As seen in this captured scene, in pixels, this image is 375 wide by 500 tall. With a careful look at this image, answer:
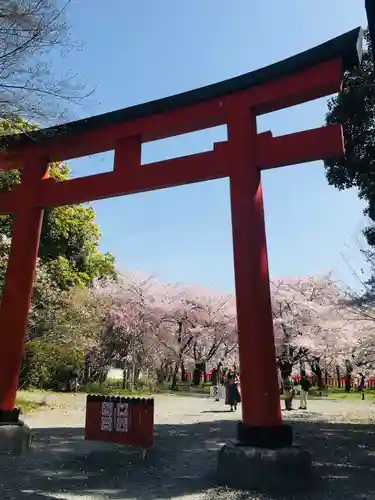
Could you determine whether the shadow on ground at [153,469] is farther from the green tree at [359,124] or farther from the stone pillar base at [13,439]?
the green tree at [359,124]

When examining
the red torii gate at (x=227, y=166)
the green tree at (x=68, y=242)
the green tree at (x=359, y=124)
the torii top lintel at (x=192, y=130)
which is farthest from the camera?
the green tree at (x=68, y=242)

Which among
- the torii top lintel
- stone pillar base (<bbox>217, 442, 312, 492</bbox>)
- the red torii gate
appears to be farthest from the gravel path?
the torii top lintel

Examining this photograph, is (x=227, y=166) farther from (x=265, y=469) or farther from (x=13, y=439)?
(x=13, y=439)

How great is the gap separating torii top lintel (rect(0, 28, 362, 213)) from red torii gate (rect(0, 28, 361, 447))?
0.05ft

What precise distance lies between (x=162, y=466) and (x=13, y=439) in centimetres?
269

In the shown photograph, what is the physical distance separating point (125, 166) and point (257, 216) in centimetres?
274

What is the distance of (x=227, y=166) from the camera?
6684 millimetres

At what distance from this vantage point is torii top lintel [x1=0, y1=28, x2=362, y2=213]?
6145 mm

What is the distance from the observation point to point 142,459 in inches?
286

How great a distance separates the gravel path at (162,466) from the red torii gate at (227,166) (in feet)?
3.21

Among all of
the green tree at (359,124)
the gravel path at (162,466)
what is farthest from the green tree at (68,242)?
the green tree at (359,124)

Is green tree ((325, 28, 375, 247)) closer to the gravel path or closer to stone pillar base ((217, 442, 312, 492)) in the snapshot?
the gravel path

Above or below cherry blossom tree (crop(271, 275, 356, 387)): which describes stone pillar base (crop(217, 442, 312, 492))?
below

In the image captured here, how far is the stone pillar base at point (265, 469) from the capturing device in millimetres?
5422
